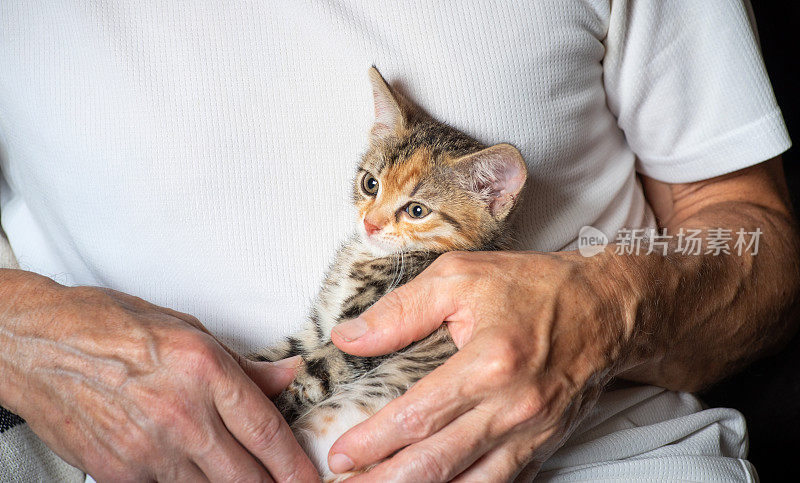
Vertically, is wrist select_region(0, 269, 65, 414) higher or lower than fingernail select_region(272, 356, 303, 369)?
higher

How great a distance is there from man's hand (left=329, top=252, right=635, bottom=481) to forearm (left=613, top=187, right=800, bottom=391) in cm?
10

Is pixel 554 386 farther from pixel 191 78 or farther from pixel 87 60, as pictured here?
pixel 87 60

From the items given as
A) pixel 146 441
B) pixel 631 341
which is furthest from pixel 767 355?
pixel 146 441

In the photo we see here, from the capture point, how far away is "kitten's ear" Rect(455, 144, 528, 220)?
1.16 metres

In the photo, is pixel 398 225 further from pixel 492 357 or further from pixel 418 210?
pixel 492 357

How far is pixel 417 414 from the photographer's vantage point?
970mm

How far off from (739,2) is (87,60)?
1439 mm

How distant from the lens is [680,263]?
51.6 inches

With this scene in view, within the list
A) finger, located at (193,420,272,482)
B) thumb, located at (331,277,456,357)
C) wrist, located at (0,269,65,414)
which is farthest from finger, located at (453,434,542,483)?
wrist, located at (0,269,65,414)

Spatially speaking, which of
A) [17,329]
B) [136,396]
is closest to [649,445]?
[136,396]

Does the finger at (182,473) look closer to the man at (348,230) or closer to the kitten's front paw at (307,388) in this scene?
the man at (348,230)

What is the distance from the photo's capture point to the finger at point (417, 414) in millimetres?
970

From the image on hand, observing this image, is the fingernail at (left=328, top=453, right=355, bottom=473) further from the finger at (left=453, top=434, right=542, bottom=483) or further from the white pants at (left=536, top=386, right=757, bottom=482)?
the white pants at (left=536, top=386, right=757, bottom=482)

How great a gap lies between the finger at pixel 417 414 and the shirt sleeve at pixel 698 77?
0.81m
